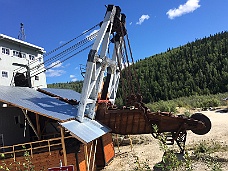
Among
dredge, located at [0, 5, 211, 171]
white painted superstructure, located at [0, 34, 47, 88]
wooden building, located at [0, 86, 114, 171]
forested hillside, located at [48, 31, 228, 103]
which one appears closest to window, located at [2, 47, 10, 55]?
white painted superstructure, located at [0, 34, 47, 88]

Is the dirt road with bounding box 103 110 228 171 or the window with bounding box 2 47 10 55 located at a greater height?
the window with bounding box 2 47 10 55

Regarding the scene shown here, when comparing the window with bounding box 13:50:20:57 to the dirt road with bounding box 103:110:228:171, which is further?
the window with bounding box 13:50:20:57

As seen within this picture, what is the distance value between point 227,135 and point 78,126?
17326mm

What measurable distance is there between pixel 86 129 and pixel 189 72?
120073mm

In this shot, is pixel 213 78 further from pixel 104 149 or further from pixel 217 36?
pixel 104 149

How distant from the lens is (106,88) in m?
24.0

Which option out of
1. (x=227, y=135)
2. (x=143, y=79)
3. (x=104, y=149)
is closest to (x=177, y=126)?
(x=104, y=149)

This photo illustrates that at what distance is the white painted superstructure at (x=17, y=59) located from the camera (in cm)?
2659

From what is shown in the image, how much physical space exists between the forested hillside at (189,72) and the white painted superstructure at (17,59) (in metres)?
85.9

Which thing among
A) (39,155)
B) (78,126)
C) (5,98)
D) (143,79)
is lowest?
(39,155)

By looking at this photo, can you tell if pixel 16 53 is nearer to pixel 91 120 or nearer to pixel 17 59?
pixel 17 59

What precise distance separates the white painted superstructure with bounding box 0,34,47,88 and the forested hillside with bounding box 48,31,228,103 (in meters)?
Answer: 85.9

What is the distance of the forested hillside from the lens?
112500mm

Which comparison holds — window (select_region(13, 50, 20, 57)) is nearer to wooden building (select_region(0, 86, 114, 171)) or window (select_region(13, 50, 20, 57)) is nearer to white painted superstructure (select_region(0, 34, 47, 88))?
white painted superstructure (select_region(0, 34, 47, 88))
